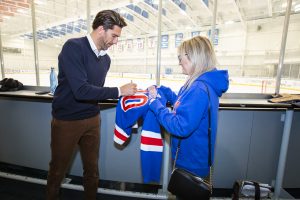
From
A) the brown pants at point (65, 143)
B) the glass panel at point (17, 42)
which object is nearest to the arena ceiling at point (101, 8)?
the glass panel at point (17, 42)

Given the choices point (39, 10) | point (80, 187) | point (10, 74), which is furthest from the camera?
point (10, 74)

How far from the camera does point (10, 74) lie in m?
3.09

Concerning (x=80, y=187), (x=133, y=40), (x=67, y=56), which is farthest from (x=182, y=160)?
(x=133, y=40)

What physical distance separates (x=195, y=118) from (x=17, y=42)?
346 cm

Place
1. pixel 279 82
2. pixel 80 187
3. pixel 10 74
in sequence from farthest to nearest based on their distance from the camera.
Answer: pixel 10 74
pixel 279 82
pixel 80 187

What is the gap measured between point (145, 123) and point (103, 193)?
1.34 m

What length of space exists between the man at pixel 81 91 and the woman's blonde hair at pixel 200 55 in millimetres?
510

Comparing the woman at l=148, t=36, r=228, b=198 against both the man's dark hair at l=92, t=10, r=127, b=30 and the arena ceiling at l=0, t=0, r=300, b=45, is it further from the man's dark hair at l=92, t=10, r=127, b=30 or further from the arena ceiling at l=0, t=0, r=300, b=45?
the arena ceiling at l=0, t=0, r=300, b=45

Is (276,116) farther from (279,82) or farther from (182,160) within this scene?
(182,160)

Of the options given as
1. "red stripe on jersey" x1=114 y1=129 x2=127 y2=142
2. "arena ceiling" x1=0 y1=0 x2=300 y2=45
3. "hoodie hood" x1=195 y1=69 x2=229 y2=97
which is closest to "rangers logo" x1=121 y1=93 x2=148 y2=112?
"red stripe on jersey" x1=114 y1=129 x2=127 y2=142

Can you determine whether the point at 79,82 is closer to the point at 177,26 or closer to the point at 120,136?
the point at 120,136

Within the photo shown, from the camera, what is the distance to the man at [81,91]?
132 cm

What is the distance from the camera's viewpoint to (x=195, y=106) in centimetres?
92

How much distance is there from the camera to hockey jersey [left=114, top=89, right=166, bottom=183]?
1.37 meters
